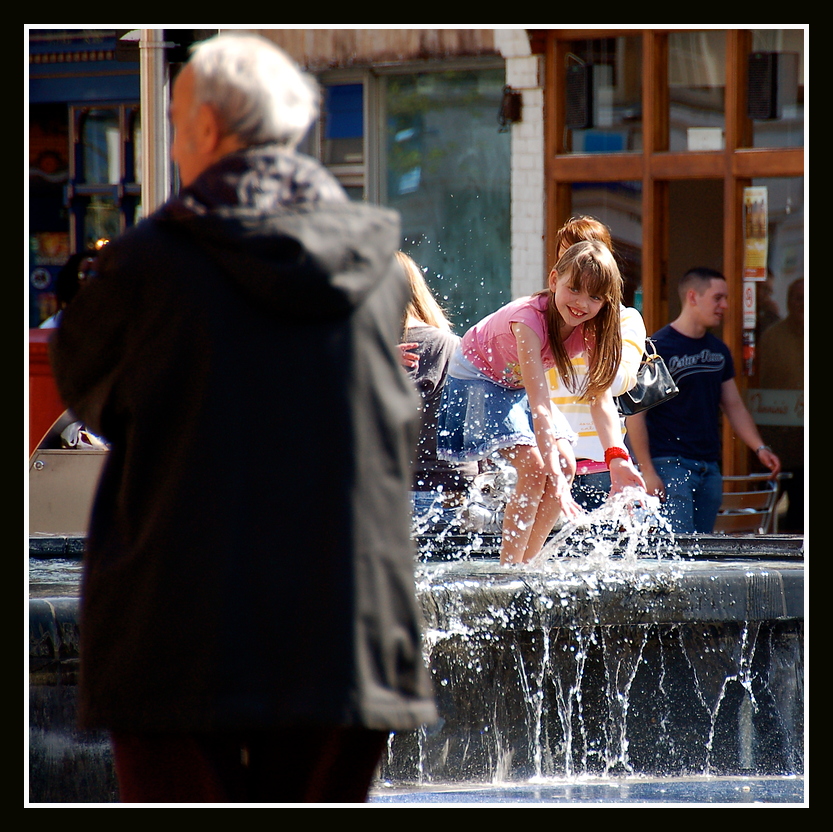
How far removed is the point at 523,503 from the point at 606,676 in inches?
29.7

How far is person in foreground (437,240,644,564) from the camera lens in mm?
4199

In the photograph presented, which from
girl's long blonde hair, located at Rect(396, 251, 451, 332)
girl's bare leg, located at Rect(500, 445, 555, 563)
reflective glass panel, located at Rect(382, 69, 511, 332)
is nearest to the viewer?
girl's bare leg, located at Rect(500, 445, 555, 563)

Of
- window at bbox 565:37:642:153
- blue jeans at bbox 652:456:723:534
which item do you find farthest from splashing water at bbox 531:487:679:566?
window at bbox 565:37:642:153

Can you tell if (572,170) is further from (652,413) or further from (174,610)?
(174,610)

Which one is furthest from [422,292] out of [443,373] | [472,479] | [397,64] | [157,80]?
[397,64]

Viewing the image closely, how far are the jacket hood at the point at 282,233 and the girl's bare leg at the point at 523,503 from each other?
253 centimetres

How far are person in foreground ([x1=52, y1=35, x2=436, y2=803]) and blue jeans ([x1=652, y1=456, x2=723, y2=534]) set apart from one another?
417cm

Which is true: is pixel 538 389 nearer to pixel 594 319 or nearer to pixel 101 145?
pixel 594 319

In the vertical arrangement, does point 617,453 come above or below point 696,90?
below

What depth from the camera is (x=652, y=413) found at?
20.0 feet

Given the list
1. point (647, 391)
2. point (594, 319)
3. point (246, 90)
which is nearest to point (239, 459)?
point (246, 90)

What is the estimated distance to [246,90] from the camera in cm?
192

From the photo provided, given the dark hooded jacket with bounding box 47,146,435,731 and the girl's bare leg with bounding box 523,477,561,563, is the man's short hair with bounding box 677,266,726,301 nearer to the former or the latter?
the girl's bare leg with bounding box 523,477,561,563

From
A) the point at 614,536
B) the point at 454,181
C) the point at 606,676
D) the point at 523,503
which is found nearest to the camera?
the point at 606,676
